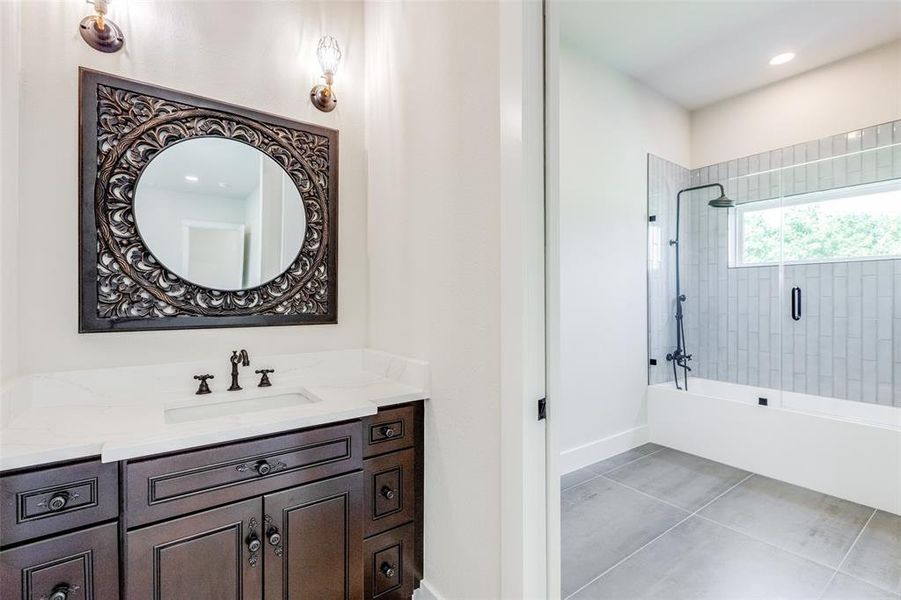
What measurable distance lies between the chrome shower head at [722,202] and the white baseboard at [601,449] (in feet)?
6.81

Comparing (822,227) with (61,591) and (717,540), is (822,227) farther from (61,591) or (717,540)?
(61,591)

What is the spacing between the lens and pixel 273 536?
1.30 m

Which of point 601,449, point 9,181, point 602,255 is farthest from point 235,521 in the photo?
point 602,255

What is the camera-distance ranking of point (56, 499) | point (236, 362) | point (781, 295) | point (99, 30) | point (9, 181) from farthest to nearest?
point (781, 295)
point (236, 362)
point (99, 30)
point (9, 181)
point (56, 499)

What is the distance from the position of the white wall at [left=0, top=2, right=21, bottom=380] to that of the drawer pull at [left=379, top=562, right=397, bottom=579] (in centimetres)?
139

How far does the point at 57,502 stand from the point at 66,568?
173 mm

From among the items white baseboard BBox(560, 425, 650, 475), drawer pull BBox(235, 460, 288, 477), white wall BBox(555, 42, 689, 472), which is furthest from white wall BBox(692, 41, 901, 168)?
drawer pull BBox(235, 460, 288, 477)

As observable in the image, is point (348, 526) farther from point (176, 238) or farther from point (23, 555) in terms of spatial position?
point (176, 238)

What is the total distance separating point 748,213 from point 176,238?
4232 mm

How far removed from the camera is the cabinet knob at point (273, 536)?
130cm

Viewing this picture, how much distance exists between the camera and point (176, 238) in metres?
1.67

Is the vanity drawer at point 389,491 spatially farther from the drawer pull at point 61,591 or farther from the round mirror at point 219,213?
the round mirror at point 219,213

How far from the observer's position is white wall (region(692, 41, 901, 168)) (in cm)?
293

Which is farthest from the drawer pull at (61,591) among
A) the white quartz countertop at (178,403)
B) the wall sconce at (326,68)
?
the wall sconce at (326,68)
